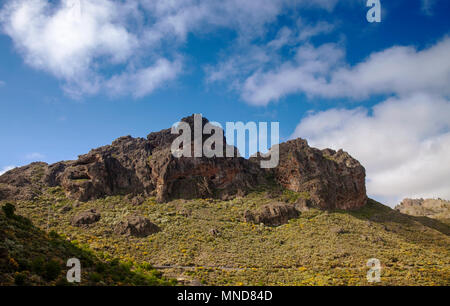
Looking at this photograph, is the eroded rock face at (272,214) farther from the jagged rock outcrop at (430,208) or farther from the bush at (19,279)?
the jagged rock outcrop at (430,208)

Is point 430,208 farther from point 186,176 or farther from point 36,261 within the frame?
Result: point 36,261

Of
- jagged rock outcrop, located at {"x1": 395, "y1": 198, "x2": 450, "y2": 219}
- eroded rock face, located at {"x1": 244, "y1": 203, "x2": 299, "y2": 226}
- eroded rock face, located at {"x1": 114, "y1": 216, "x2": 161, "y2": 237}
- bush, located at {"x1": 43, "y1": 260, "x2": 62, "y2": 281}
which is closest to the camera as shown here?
bush, located at {"x1": 43, "y1": 260, "x2": 62, "y2": 281}

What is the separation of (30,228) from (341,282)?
38.4m

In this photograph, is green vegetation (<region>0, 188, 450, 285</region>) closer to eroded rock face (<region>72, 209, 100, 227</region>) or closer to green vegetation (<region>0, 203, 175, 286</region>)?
green vegetation (<region>0, 203, 175, 286</region>)

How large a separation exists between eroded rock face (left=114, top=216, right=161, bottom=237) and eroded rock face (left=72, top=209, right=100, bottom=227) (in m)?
6.33

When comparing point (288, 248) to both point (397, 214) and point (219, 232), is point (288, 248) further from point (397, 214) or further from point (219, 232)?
point (397, 214)

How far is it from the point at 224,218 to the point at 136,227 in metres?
19.0

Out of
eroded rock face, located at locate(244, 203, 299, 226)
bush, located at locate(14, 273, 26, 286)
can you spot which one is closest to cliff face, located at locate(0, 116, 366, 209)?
eroded rock face, located at locate(244, 203, 299, 226)

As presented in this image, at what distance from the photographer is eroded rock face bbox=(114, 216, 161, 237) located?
5836cm

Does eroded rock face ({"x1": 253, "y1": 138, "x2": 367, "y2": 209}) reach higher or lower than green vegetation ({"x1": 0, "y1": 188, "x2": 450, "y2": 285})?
higher

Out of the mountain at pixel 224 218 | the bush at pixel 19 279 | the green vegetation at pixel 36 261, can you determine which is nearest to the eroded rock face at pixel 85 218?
the mountain at pixel 224 218

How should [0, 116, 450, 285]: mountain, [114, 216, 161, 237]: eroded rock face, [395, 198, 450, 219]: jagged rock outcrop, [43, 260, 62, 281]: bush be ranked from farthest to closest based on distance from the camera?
[395, 198, 450, 219]: jagged rock outcrop → [114, 216, 161, 237]: eroded rock face → [0, 116, 450, 285]: mountain → [43, 260, 62, 281]: bush

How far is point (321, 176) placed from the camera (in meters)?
77.8

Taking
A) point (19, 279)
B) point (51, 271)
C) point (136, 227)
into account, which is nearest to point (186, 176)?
point (136, 227)
